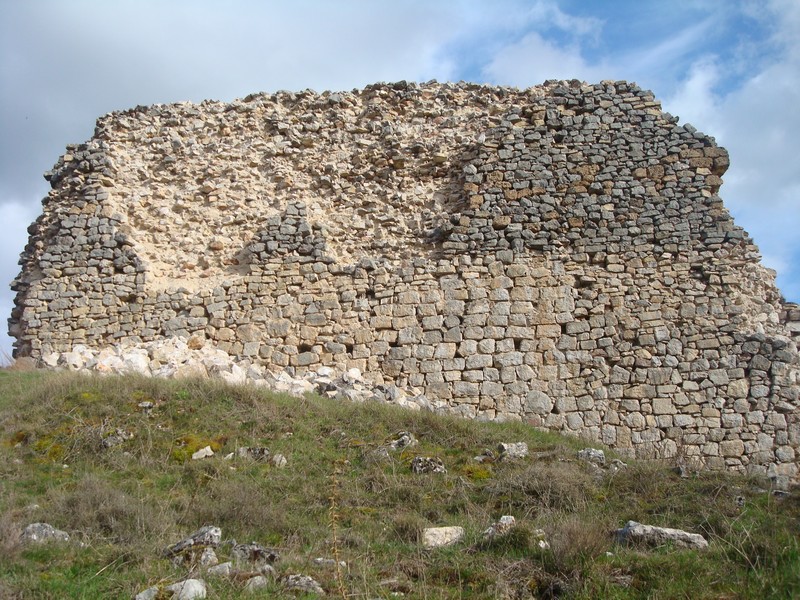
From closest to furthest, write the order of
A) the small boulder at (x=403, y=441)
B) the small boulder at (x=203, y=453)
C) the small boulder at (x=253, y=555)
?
the small boulder at (x=253, y=555) < the small boulder at (x=203, y=453) < the small boulder at (x=403, y=441)

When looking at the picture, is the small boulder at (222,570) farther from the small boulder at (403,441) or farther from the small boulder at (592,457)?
the small boulder at (592,457)

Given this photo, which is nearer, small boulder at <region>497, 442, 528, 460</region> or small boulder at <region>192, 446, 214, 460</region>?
small boulder at <region>192, 446, 214, 460</region>

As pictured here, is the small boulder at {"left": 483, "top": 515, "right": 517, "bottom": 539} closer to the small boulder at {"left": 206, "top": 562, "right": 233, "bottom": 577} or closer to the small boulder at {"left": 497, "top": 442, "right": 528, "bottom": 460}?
the small boulder at {"left": 206, "top": 562, "right": 233, "bottom": 577}

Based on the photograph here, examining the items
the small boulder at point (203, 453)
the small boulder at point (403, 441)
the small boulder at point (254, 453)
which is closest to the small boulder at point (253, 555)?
the small boulder at point (254, 453)

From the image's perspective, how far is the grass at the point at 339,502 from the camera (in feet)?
13.9

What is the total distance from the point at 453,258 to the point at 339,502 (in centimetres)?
516

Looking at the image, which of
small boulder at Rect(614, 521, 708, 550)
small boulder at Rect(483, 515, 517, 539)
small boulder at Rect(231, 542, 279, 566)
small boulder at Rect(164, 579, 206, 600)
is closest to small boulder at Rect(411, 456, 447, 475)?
small boulder at Rect(483, 515, 517, 539)

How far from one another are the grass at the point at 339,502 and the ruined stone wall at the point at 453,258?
1534mm

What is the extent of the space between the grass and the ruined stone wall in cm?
153

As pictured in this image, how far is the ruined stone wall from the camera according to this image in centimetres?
944

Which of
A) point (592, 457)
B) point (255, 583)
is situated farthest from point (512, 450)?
point (255, 583)

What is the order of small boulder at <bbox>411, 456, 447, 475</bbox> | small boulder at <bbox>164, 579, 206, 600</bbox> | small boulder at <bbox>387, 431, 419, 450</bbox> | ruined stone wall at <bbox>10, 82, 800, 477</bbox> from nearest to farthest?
small boulder at <bbox>164, 579, 206, 600</bbox> → small boulder at <bbox>411, 456, 447, 475</bbox> → small boulder at <bbox>387, 431, 419, 450</bbox> → ruined stone wall at <bbox>10, 82, 800, 477</bbox>

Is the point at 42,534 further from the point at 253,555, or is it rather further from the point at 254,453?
the point at 254,453

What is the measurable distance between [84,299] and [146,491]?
5717mm
